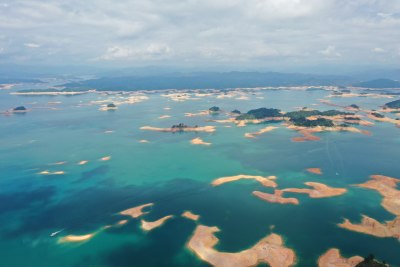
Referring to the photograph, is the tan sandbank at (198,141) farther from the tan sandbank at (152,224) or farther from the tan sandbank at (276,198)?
the tan sandbank at (152,224)

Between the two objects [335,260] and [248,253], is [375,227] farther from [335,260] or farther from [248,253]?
[248,253]

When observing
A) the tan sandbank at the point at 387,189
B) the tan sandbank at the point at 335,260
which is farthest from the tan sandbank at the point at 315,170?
the tan sandbank at the point at 335,260

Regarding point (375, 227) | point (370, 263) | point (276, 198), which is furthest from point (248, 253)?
point (375, 227)

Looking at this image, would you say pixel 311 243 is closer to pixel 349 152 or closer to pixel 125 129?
pixel 349 152

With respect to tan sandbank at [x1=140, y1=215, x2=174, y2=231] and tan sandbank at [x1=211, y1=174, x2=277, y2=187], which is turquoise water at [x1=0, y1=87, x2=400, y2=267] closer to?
tan sandbank at [x1=140, y1=215, x2=174, y2=231]

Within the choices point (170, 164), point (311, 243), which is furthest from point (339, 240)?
point (170, 164)

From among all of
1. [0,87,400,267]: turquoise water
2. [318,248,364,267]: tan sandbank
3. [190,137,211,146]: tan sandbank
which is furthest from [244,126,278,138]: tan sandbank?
[318,248,364,267]: tan sandbank
